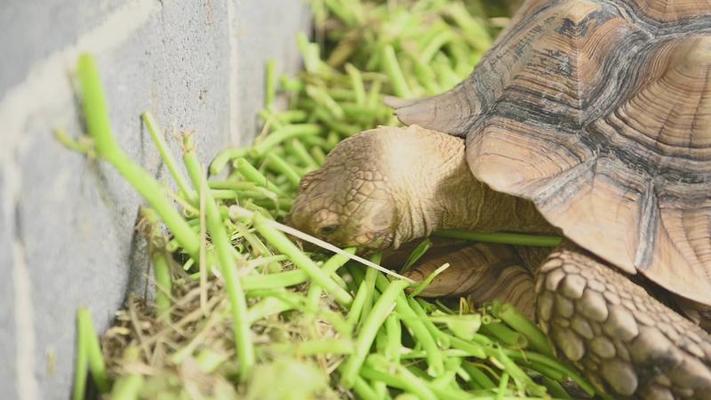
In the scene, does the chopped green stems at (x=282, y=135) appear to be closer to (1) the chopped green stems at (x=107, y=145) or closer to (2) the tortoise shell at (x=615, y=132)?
(2) the tortoise shell at (x=615, y=132)

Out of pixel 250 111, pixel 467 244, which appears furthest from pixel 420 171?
pixel 250 111

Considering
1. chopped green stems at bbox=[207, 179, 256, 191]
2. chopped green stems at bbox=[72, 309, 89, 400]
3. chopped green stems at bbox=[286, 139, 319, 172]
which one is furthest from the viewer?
chopped green stems at bbox=[286, 139, 319, 172]

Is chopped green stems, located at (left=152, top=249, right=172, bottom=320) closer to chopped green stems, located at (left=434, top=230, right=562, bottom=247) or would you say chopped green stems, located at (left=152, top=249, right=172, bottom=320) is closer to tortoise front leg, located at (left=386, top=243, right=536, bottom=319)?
tortoise front leg, located at (left=386, top=243, right=536, bottom=319)

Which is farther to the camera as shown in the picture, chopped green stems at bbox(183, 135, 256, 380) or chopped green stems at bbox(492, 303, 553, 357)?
chopped green stems at bbox(492, 303, 553, 357)

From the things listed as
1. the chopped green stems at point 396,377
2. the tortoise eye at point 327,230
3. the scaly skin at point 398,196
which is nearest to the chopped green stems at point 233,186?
the scaly skin at point 398,196

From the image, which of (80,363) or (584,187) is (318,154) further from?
(80,363)

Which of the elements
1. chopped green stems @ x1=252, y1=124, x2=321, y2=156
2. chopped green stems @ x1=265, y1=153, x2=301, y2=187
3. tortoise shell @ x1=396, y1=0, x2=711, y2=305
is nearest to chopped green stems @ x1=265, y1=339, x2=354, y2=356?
tortoise shell @ x1=396, y1=0, x2=711, y2=305

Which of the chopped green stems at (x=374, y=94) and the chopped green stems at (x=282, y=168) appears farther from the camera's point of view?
the chopped green stems at (x=374, y=94)
